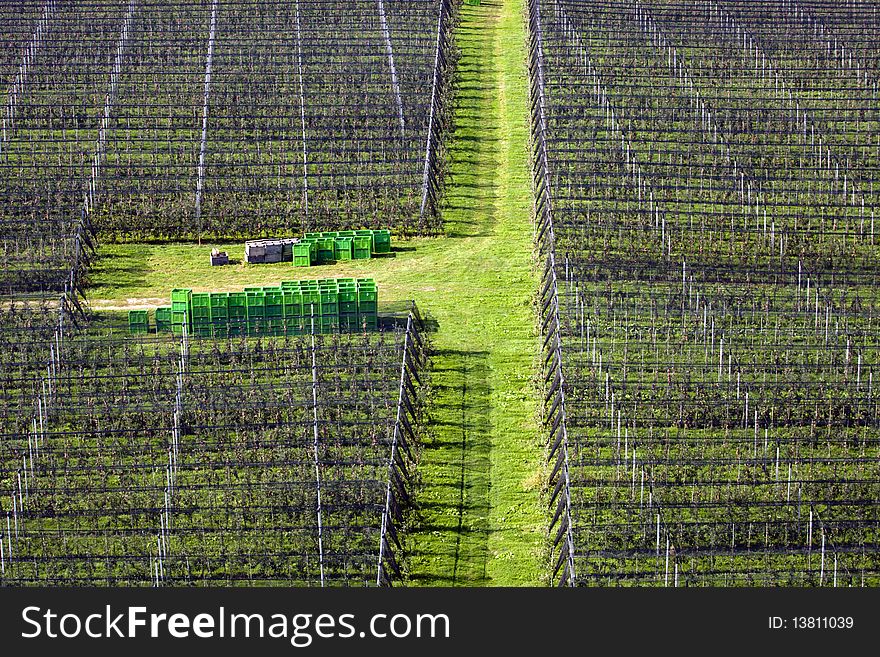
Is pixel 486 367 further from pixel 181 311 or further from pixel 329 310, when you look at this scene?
pixel 181 311

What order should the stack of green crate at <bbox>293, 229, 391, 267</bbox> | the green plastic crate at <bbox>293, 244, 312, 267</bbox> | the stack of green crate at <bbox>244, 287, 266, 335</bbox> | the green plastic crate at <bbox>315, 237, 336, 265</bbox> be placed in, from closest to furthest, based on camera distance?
the stack of green crate at <bbox>244, 287, 266, 335</bbox>
the green plastic crate at <bbox>293, 244, 312, 267</bbox>
the stack of green crate at <bbox>293, 229, 391, 267</bbox>
the green plastic crate at <bbox>315, 237, 336, 265</bbox>

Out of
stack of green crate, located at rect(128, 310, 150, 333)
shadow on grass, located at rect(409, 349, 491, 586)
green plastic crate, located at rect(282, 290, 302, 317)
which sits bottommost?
shadow on grass, located at rect(409, 349, 491, 586)

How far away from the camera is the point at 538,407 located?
41.1 metres

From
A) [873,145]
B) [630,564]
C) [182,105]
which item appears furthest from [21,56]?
[630,564]

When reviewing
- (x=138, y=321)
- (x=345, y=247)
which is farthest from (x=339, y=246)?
(x=138, y=321)

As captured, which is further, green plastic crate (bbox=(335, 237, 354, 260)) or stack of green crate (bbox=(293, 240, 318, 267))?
green plastic crate (bbox=(335, 237, 354, 260))

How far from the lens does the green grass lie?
3531 centimetres

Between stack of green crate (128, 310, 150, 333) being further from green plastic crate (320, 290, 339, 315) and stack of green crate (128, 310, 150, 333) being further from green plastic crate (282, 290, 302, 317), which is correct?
green plastic crate (320, 290, 339, 315)

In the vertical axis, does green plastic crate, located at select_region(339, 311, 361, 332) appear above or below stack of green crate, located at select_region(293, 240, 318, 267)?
below

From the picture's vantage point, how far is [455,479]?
37625 millimetres

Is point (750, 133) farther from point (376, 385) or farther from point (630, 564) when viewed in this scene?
point (630, 564)

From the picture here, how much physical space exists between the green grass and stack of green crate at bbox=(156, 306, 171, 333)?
11.0 feet

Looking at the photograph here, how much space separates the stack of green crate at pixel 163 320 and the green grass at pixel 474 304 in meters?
3.35

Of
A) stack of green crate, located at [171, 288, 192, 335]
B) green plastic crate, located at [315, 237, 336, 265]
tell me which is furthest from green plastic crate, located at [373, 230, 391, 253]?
stack of green crate, located at [171, 288, 192, 335]
